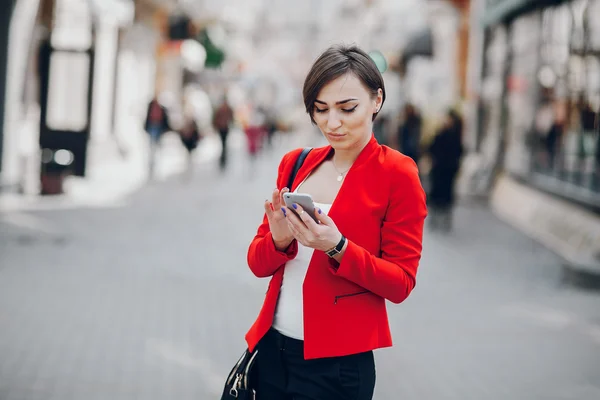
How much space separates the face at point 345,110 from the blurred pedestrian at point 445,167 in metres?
12.1

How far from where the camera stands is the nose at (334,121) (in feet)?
9.37

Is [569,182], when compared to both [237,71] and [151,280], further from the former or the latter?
[237,71]

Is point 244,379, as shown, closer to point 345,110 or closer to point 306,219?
point 306,219

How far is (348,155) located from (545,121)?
1466 cm

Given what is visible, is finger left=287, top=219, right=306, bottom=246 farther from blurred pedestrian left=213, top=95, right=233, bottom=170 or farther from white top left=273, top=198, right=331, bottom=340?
blurred pedestrian left=213, top=95, right=233, bottom=170

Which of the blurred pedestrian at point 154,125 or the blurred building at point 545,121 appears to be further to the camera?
the blurred pedestrian at point 154,125

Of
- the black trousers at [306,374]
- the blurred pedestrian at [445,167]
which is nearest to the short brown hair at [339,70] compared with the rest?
the black trousers at [306,374]

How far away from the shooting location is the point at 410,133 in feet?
67.8

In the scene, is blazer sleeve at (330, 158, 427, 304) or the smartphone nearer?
the smartphone

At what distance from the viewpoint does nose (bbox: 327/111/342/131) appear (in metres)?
2.86

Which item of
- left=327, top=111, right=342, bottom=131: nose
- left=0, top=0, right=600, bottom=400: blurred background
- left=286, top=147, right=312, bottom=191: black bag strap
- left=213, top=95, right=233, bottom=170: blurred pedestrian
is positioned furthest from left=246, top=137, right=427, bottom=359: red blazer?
left=213, top=95, right=233, bottom=170: blurred pedestrian

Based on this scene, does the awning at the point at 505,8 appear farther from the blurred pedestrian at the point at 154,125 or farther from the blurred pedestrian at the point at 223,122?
the blurred pedestrian at the point at 154,125

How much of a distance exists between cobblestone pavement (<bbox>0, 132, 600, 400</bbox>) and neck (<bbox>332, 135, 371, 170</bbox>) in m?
3.22

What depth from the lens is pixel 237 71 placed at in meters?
61.4
